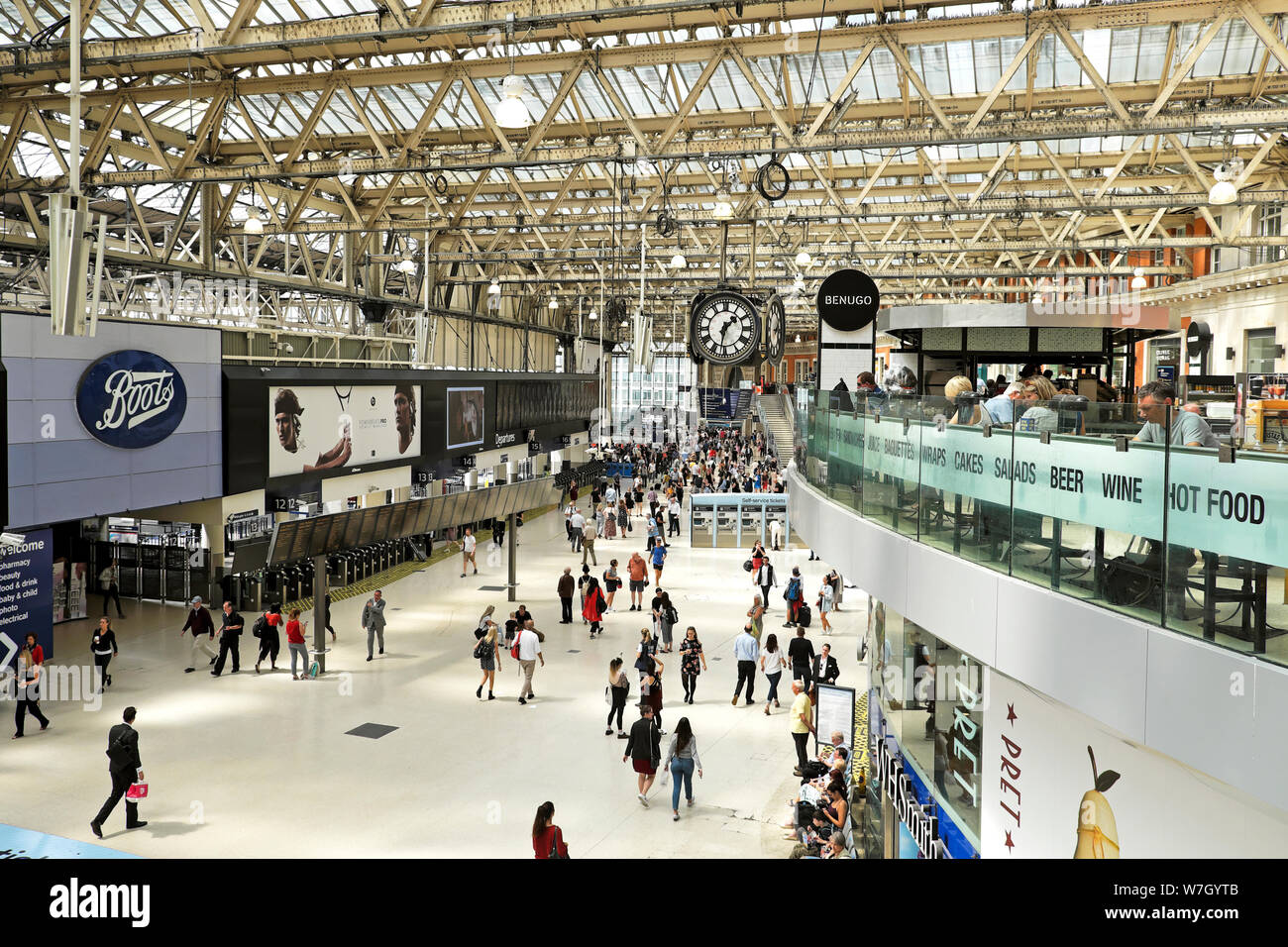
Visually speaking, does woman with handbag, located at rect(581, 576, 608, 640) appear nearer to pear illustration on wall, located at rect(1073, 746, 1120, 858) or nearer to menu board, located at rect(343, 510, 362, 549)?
menu board, located at rect(343, 510, 362, 549)

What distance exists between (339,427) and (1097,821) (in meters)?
20.8

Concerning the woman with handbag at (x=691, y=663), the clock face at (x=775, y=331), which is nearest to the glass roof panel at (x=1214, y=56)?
the clock face at (x=775, y=331)

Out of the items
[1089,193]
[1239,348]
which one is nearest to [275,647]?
[1089,193]

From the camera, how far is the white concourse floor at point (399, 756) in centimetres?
1003

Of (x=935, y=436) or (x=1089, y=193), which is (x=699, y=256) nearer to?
(x=1089, y=193)

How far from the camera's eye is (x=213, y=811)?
416 inches

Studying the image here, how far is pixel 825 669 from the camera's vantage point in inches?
541

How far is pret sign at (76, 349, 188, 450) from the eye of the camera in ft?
54.8

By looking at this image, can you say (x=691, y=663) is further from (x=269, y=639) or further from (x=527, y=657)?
(x=269, y=639)

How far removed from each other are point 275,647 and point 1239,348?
27935mm

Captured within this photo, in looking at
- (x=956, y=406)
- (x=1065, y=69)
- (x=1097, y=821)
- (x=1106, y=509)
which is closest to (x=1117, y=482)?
(x=1106, y=509)

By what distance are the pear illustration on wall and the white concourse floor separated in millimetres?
4449

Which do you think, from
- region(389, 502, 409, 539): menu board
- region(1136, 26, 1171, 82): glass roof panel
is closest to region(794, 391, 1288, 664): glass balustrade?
region(1136, 26, 1171, 82): glass roof panel

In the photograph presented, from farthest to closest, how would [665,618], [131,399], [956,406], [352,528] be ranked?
[352,528]
[665,618]
[131,399]
[956,406]
